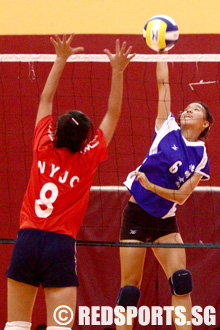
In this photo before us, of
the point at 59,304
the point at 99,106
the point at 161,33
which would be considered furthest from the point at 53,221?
the point at 99,106

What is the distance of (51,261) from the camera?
3289mm

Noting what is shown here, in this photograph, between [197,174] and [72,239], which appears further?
[197,174]

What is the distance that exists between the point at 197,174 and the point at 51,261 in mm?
1461

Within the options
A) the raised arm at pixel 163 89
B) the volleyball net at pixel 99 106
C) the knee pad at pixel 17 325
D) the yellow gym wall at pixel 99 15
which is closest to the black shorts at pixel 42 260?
the knee pad at pixel 17 325

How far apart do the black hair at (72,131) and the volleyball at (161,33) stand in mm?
1044

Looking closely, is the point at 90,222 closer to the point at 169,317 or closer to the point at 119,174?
the point at 119,174

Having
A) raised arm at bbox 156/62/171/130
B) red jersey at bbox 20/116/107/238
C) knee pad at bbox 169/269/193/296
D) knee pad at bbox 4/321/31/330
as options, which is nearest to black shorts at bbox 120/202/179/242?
knee pad at bbox 169/269/193/296

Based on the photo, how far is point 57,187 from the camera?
11.1ft

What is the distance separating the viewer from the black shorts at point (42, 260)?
3.29 m

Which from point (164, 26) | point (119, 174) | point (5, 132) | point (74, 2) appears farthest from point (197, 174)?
point (74, 2)

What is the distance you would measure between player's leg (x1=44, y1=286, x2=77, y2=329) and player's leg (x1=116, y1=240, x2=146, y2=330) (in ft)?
2.88

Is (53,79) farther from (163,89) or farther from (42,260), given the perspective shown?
(42,260)

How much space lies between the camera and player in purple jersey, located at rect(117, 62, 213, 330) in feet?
13.7

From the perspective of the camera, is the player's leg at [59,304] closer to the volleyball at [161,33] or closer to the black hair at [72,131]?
the black hair at [72,131]
